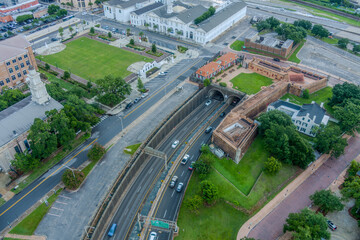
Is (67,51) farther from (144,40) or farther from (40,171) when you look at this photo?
(40,171)

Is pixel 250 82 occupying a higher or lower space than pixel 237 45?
lower

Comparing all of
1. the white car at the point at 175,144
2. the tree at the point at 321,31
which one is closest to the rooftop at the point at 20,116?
the white car at the point at 175,144

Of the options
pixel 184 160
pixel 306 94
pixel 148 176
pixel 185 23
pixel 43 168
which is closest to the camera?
pixel 43 168

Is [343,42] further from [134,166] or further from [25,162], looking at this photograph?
[25,162]

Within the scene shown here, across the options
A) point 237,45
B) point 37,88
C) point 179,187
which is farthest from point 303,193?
point 237,45

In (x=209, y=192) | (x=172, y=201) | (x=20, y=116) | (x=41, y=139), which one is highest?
(x=20, y=116)

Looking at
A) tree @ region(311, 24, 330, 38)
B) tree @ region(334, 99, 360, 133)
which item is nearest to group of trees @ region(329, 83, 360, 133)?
tree @ region(334, 99, 360, 133)

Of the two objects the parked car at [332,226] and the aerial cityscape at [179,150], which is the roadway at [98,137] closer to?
the aerial cityscape at [179,150]
